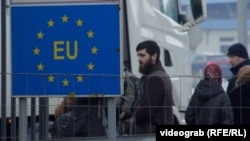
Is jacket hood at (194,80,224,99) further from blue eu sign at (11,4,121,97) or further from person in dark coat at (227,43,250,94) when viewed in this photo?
blue eu sign at (11,4,121,97)

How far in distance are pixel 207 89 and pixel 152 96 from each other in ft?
1.73

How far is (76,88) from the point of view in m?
7.85

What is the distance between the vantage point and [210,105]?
9664mm

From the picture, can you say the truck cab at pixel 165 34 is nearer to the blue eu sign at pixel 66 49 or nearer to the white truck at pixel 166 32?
the white truck at pixel 166 32

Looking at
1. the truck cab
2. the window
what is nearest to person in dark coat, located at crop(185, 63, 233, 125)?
the truck cab

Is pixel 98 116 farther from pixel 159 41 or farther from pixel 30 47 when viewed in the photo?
pixel 159 41

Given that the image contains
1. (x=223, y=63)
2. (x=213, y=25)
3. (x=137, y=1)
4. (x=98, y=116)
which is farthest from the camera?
(x=213, y=25)

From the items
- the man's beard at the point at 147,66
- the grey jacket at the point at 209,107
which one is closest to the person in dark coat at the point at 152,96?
the man's beard at the point at 147,66

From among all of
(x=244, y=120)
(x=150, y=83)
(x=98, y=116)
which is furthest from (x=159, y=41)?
(x=98, y=116)

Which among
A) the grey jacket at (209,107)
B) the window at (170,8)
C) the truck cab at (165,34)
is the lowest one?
the grey jacket at (209,107)

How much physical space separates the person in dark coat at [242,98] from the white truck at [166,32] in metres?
1.54

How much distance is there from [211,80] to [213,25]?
61.8 m

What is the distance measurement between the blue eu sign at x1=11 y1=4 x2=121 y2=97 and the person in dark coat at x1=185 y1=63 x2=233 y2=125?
5.11ft

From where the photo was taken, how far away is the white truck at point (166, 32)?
12.8 metres
